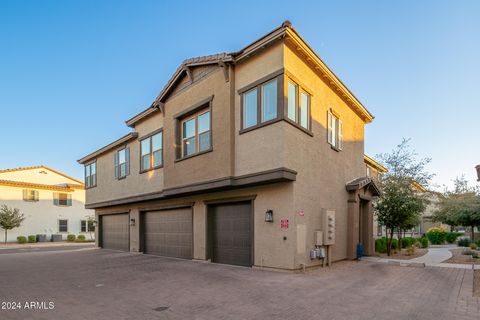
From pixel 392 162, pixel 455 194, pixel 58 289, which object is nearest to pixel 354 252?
pixel 392 162

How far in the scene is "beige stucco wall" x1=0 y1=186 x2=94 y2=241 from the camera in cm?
3384

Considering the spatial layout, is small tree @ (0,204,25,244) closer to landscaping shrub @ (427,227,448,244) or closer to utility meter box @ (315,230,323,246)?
utility meter box @ (315,230,323,246)

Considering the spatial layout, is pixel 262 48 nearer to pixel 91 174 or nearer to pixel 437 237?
pixel 91 174

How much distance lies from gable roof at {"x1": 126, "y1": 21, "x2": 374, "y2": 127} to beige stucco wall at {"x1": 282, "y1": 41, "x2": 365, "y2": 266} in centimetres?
32

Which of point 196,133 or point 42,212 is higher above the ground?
point 196,133

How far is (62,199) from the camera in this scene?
37.9 metres

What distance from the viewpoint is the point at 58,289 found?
28.6 feet

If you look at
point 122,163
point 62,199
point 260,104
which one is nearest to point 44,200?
point 62,199

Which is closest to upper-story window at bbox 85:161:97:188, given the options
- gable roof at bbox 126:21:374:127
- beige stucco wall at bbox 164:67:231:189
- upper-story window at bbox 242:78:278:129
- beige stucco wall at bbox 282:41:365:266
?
gable roof at bbox 126:21:374:127

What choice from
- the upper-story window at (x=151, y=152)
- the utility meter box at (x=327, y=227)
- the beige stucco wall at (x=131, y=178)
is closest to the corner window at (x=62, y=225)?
the beige stucco wall at (x=131, y=178)

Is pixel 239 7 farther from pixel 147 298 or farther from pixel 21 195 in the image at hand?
pixel 21 195

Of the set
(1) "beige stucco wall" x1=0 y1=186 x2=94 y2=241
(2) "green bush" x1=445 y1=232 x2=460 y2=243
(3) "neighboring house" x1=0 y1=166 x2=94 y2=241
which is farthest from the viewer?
(3) "neighboring house" x1=0 y1=166 x2=94 y2=241

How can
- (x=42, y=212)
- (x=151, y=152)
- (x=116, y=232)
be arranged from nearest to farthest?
(x=151, y=152)
(x=116, y=232)
(x=42, y=212)

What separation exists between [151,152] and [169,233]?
4697 millimetres
